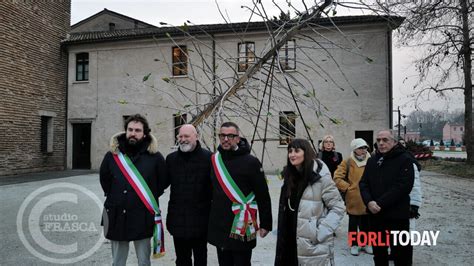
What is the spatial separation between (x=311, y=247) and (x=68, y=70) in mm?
20876

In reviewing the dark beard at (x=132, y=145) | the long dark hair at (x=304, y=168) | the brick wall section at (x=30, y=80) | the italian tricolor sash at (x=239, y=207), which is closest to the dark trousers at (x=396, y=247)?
the long dark hair at (x=304, y=168)

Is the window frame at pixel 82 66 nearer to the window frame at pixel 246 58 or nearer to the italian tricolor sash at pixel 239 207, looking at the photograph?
the italian tricolor sash at pixel 239 207

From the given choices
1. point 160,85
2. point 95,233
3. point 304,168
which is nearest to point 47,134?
point 160,85

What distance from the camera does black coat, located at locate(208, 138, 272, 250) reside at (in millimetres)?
3126

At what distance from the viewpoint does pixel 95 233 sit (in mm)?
6441

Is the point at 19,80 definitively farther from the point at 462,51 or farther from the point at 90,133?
the point at 462,51

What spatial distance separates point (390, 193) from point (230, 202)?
1.79m

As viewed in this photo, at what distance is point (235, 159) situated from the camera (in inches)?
127

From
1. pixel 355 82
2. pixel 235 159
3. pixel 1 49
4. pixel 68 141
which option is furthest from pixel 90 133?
pixel 235 159

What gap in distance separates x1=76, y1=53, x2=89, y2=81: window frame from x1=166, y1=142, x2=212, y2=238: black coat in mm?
19287

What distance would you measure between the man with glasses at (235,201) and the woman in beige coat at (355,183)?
2.15m

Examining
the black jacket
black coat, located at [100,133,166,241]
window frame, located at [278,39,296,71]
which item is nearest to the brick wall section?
black coat, located at [100,133,166,241]

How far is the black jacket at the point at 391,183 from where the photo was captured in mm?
A: 3729

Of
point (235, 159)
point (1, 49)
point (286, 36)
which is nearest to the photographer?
point (286, 36)
